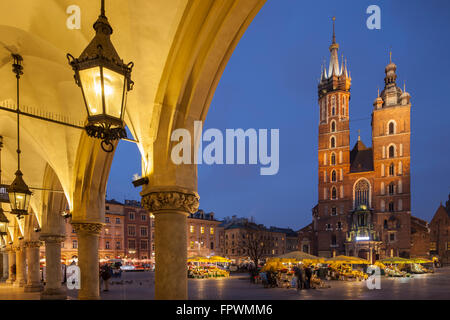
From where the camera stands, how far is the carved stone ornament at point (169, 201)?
4.98m

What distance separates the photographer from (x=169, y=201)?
16.3 feet

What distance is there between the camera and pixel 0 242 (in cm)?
2205

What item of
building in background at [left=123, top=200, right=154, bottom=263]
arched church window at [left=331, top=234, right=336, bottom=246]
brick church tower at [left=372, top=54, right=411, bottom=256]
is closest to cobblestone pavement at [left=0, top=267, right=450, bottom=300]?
building in background at [left=123, top=200, right=154, bottom=263]

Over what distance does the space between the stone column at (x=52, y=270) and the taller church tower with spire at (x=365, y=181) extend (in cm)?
5326

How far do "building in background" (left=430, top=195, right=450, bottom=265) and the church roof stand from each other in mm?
22326

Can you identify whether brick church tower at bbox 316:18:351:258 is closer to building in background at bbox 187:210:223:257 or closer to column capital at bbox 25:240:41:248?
building in background at bbox 187:210:223:257

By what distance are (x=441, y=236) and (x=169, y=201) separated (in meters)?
82.8

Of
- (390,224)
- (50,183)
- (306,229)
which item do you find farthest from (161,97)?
(306,229)

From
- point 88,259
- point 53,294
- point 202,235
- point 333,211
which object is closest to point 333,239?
point 333,211

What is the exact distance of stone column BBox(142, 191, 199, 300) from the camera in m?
4.86

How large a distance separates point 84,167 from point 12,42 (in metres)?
3.25

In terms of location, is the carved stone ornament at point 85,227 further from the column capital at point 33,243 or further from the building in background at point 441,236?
the building in background at point 441,236

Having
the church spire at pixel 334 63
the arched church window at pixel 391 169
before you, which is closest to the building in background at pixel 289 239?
the arched church window at pixel 391 169
